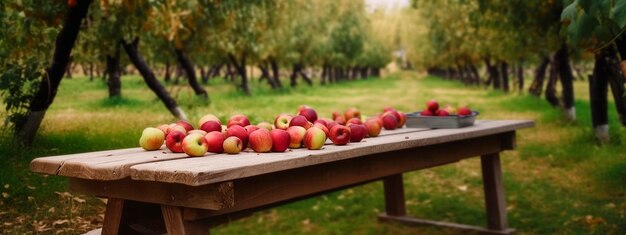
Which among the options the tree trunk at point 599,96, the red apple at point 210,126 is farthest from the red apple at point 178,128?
the tree trunk at point 599,96

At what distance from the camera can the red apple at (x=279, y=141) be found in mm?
3316

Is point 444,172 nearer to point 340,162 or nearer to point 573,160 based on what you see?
point 573,160

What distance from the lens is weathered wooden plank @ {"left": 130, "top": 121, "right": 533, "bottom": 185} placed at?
8.53ft

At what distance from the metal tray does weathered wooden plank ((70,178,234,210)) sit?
253cm

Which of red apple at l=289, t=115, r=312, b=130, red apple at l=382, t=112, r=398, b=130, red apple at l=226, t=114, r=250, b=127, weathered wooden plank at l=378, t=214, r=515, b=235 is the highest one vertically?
red apple at l=226, t=114, r=250, b=127

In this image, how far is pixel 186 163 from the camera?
9.33 feet

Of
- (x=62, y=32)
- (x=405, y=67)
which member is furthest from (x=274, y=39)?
(x=405, y=67)

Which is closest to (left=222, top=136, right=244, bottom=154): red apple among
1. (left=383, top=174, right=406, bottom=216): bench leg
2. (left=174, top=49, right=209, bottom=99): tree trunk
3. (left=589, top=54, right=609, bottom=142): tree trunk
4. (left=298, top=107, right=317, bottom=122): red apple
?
(left=298, top=107, right=317, bottom=122): red apple

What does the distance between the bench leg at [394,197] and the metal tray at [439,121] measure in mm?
1687

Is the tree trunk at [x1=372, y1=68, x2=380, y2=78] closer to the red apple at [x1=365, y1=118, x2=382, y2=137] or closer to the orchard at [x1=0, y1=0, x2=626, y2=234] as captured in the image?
the orchard at [x1=0, y1=0, x2=626, y2=234]

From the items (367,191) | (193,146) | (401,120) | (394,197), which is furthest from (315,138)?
(367,191)

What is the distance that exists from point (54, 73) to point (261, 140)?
3.56m

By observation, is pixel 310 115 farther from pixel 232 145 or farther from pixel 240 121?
pixel 232 145

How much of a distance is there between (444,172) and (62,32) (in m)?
5.31
